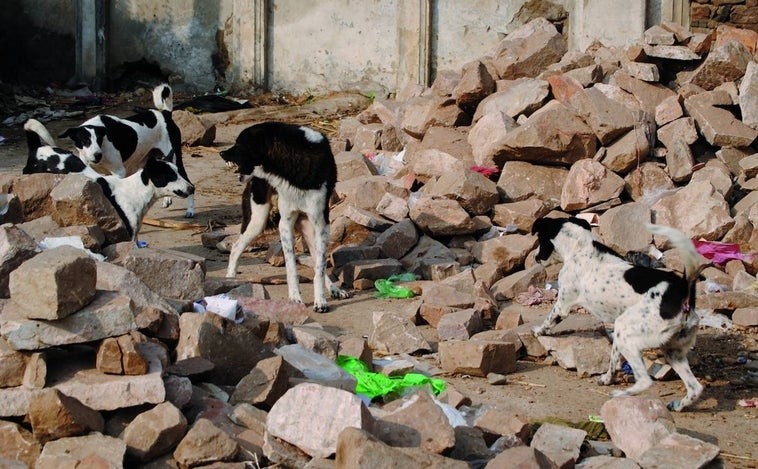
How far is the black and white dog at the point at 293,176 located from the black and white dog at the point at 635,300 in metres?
2.26

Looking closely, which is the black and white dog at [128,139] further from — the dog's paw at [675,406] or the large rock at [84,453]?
the large rock at [84,453]

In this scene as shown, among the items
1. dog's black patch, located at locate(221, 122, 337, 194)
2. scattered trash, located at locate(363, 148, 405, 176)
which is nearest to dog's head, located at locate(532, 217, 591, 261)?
dog's black patch, located at locate(221, 122, 337, 194)

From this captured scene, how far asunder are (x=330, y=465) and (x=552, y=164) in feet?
21.9

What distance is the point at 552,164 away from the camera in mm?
10781

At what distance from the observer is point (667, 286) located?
21.0 ft

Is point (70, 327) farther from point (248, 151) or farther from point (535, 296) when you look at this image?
point (535, 296)

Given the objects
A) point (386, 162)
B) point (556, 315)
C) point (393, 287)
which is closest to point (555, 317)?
point (556, 315)

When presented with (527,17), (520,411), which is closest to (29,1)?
(527,17)

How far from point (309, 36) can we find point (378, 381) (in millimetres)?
12264

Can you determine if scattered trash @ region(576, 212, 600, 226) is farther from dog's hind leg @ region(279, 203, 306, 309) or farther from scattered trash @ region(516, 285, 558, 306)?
dog's hind leg @ region(279, 203, 306, 309)

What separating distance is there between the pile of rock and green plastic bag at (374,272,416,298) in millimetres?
123

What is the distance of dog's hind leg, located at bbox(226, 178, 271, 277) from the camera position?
902cm

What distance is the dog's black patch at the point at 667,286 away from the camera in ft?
20.5

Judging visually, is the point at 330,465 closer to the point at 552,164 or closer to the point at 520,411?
the point at 520,411
